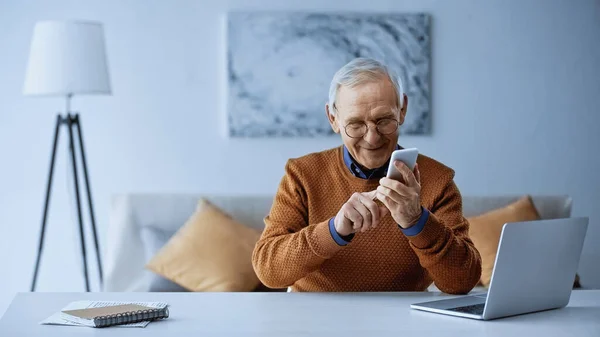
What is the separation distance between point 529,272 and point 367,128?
0.56 metres

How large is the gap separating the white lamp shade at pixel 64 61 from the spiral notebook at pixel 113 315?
218 cm

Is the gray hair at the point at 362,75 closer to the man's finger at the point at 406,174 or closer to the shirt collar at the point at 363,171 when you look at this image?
the shirt collar at the point at 363,171

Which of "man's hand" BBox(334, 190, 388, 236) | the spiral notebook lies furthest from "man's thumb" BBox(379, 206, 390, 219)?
the spiral notebook

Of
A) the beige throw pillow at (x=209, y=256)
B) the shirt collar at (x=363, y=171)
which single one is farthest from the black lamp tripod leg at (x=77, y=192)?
the shirt collar at (x=363, y=171)

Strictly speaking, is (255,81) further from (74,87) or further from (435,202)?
(435,202)

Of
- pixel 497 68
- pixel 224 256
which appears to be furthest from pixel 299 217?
pixel 497 68

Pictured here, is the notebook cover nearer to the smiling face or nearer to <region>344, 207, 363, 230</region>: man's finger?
<region>344, 207, 363, 230</region>: man's finger

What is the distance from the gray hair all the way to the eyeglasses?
7 cm

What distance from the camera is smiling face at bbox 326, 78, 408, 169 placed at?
2176 mm

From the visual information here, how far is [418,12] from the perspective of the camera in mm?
4559

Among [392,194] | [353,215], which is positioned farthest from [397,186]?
[353,215]

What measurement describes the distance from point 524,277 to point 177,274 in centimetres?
205

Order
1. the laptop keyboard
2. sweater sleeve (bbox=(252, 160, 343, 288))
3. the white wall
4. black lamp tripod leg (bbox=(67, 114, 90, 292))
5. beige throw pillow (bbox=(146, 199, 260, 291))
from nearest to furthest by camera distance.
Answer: the laptop keyboard < sweater sleeve (bbox=(252, 160, 343, 288)) < beige throw pillow (bbox=(146, 199, 260, 291)) < black lamp tripod leg (bbox=(67, 114, 90, 292)) < the white wall

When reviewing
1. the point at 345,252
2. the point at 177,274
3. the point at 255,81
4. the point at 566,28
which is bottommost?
the point at 177,274
